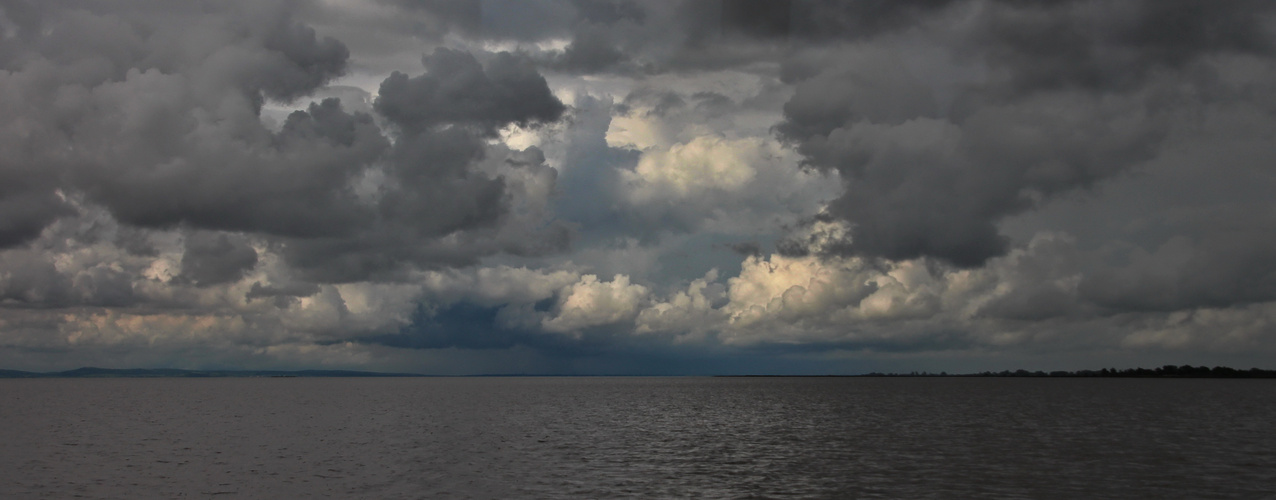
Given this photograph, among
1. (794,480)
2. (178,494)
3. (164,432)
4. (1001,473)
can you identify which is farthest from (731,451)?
(164,432)

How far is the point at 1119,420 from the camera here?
11706 centimetres

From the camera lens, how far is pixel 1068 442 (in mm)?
82875

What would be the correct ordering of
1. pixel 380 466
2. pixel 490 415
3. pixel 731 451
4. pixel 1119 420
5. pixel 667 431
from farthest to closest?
pixel 490 415
pixel 1119 420
pixel 667 431
pixel 731 451
pixel 380 466

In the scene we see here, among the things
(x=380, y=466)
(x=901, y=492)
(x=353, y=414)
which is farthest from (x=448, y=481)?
(x=353, y=414)

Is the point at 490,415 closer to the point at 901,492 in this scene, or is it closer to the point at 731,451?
the point at 731,451

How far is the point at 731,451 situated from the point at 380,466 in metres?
28.9

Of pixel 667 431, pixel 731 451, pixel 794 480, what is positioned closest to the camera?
pixel 794 480

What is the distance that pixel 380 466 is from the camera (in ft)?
215

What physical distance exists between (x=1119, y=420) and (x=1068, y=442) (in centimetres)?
4182

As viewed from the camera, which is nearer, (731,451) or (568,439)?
(731,451)

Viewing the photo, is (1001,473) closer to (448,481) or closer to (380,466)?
(448,481)

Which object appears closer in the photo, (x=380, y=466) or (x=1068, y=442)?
(x=380, y=466)

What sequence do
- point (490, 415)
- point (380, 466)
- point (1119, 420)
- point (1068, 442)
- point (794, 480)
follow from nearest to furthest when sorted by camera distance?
point (794, 480) < point (380, 466) < point (1068, 442) < point (1119, 420) < point (490, 415)

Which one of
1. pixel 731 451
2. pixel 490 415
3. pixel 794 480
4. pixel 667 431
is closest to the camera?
pixel 794 480
